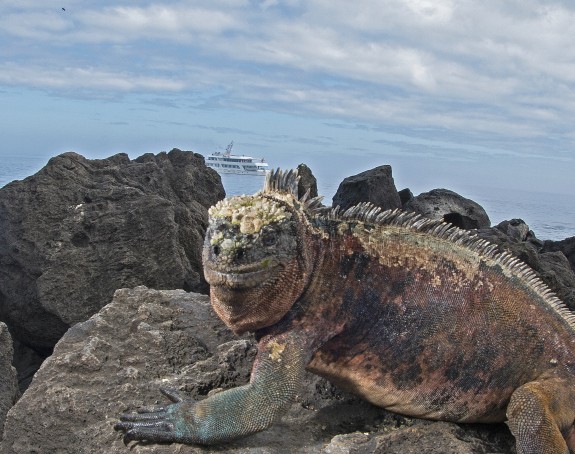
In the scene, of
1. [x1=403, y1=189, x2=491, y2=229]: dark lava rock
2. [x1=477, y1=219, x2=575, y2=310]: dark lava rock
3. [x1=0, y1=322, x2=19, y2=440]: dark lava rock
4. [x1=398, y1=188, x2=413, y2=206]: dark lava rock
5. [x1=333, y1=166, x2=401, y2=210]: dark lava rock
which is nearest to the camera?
[x1=0, y1=322, x2=19, y2=440]: dark lava rock

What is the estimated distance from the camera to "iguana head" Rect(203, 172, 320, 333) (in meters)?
2.98

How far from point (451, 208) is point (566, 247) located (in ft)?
6.12

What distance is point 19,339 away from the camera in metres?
7.16

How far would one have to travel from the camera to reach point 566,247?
946cm

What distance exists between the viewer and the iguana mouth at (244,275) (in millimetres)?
2977

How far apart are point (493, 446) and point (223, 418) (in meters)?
1.24

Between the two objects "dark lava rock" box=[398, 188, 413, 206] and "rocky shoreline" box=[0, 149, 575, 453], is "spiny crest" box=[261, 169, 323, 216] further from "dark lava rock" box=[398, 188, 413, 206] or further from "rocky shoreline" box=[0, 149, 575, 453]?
"dark lava rock" box=[398, 188, 413, 206]

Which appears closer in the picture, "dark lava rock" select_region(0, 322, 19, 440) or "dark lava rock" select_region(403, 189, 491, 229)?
"dark lava rock" select_region(0, 322, 19, 440)

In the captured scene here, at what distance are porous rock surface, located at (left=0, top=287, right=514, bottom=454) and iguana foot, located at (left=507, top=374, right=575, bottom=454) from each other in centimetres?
22

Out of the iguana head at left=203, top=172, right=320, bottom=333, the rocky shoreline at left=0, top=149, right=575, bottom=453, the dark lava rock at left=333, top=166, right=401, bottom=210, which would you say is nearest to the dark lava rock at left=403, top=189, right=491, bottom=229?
the rocky shoreline at left=0, top=149, right=575, bottom=453

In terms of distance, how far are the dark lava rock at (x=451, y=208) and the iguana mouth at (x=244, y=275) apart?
5829mm

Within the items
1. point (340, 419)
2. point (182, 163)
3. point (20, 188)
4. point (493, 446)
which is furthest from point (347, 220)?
point (182, 163)

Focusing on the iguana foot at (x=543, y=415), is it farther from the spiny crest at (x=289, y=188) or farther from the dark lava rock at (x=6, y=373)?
the dark lava rock at (x=6, y=373)

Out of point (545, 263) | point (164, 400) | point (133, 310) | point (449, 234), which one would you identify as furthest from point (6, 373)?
point (545, 263)
